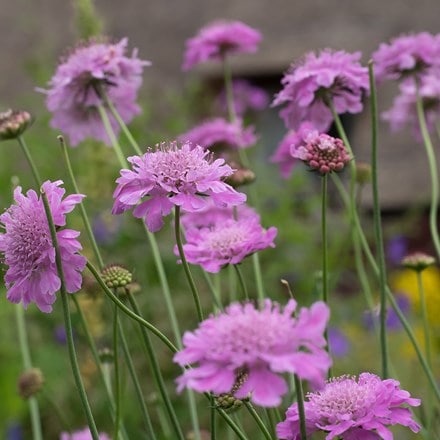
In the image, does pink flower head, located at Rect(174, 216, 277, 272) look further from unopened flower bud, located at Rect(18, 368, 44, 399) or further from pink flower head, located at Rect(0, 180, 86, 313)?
unopened flower bud, located at Rect(18, 368, 44, 399)

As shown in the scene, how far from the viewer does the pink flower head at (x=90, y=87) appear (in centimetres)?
110

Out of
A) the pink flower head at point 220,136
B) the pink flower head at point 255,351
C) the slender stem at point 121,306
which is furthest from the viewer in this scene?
the pink flower head at point 220,136

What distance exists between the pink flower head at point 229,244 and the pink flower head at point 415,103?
55 centimetres

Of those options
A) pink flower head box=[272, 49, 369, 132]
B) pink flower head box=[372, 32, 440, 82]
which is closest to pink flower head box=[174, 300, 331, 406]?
pink flower head box=[272, 49, 369, 132]

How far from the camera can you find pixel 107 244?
2398 millimetres

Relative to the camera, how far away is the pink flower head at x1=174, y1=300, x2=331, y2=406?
1.74ft

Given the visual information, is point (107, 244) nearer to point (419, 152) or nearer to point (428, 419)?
point (428, 419)

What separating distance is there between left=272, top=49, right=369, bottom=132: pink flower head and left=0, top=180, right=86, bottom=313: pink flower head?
1.24 ft

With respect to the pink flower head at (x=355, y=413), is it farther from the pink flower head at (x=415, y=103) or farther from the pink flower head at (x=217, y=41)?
the pink flower head at (x=217, y=41)

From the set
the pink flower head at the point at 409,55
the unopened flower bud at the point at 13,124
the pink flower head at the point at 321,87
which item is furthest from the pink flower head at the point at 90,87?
the pink flower head at the point at 409,55

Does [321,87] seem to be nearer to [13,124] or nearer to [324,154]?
[324,154]

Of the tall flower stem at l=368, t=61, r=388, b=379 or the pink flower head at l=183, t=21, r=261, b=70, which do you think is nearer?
the tall flower stem at l=368, t=61, r=388, b=379

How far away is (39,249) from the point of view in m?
0.71

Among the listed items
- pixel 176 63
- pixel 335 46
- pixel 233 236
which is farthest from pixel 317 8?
pixel 233 236
